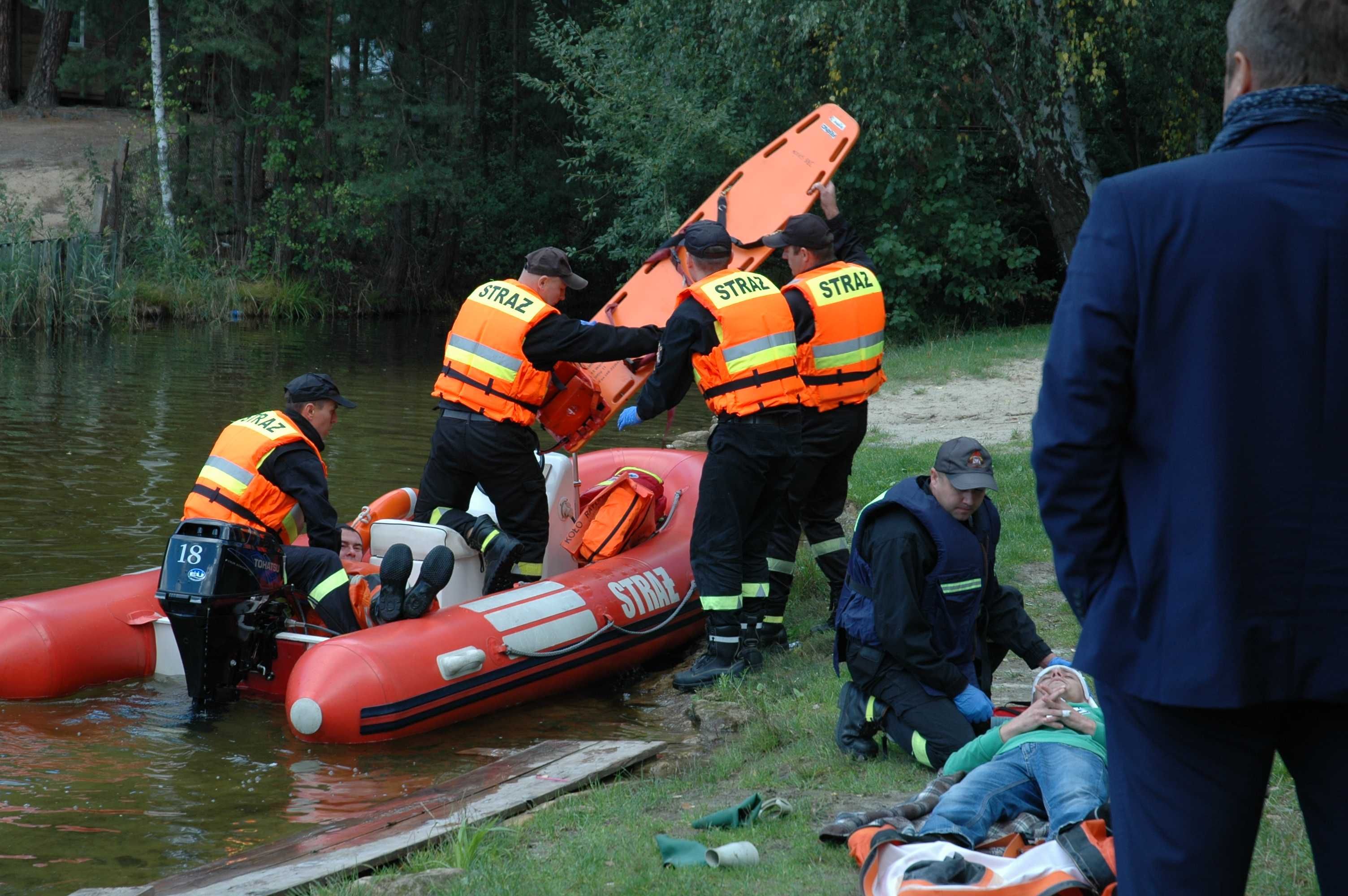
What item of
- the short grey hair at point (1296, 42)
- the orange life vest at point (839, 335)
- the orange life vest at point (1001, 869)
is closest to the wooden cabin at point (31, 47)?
the orange life vest at point (839, 335)

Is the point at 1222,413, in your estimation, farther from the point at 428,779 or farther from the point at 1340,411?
the point at 428,779

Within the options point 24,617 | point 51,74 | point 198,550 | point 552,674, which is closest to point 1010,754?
point 552,674

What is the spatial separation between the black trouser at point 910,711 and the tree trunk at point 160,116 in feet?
65.9

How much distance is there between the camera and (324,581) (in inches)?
227

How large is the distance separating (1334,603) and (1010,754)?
1.93 meters

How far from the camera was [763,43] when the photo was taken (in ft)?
50.9

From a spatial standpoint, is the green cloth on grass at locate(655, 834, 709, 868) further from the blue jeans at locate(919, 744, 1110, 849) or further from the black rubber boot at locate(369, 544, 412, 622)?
the black rubber boot at locate(369, 544, 412, 622)

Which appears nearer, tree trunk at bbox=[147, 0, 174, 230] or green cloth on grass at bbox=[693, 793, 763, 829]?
green cloth on grass at bbox=[693, 793, 763, 829]

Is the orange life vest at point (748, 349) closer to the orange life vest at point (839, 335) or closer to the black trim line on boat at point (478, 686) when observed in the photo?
the orange life vest at point (839, 335)

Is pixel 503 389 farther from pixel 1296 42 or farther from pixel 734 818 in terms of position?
pixel 1296 42

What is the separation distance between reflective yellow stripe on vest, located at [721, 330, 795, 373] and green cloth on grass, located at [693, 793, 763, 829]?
2407mm

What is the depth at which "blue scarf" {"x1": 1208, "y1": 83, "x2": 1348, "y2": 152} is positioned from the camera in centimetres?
181

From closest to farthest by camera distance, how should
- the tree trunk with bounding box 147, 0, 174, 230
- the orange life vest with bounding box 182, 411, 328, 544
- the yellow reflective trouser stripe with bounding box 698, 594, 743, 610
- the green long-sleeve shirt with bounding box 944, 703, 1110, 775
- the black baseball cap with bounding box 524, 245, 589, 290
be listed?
the green long-sleeve shirt with bounding box 944, 703, 1110, 775 < the orange life vest with bounding box 182, 411, 328, 544 < the yellow reflective trouser stripe with bounding box 698, 594, 743, 610 < the black baseball cap with bounding box 524, 245, 589, 290 < the tree trunk with bounding box 147, 0, 174, 230

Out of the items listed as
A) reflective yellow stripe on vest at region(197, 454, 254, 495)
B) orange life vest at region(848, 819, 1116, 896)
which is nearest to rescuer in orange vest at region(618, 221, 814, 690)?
reflective yellow stripe on vest at region(197, 454, 254, 495)
